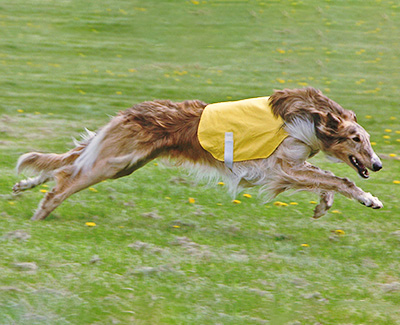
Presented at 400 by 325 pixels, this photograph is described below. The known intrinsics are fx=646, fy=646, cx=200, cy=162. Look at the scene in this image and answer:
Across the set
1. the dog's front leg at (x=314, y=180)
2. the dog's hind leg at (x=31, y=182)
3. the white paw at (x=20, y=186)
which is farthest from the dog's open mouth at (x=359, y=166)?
the white paw at (x=20, y=186)

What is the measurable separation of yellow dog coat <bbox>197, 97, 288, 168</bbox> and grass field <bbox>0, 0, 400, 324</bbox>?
0.92 m

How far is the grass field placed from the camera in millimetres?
5172

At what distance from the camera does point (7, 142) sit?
9953 mm

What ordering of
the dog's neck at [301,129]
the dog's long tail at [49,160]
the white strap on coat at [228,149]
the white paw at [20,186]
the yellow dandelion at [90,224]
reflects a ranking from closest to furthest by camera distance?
the dog's neck at [301,129] < the white strap on coat at [228,149] < the yellow dandelion at [90,224] < the dog's long tail at [49,160] < the white paw at [20,186]

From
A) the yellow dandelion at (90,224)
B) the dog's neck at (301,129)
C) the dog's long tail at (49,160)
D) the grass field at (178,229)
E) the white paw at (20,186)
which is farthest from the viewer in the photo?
the white paw at (20,186)

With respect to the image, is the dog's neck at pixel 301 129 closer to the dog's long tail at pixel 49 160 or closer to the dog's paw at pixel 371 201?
the dog's paw at pixel 371 201

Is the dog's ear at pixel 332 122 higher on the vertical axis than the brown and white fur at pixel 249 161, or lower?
higher

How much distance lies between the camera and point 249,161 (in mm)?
6695

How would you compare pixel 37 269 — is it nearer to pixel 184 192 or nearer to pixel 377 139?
pixel 184 192

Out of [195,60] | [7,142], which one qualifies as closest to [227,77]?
[195,60]

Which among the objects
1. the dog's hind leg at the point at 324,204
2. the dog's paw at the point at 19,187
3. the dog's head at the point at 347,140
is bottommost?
the dog's paw at the point at 19,187

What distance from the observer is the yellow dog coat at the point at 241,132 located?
6582mm

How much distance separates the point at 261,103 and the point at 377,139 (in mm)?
5366

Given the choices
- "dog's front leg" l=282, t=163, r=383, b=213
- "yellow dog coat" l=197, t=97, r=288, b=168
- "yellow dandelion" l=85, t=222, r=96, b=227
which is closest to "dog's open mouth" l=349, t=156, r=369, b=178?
"dog's front leg" l=282, t=163, r=383, b=213
